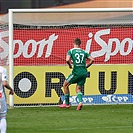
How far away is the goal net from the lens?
771 inches

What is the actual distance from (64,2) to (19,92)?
600 inches

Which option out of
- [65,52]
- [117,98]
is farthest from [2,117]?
[117,98]

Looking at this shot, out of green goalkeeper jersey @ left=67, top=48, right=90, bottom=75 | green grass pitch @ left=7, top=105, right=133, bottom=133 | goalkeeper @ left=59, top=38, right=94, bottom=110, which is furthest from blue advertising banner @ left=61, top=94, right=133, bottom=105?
green goalkeeper jersey @ left=67, top=48, right=90, bottom=75

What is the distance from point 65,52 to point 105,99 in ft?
5.67

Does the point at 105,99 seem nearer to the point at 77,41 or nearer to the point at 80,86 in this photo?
the point at 80,86

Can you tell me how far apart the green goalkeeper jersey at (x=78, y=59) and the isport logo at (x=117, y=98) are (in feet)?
5.87

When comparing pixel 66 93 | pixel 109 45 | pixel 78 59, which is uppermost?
pixel 109 45

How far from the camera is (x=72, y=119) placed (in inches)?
648

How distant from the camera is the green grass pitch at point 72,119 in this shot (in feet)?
48.6

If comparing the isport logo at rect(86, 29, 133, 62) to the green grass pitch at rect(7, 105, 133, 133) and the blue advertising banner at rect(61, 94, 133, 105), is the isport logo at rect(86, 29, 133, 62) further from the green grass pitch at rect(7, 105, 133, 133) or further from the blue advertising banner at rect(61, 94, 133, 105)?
the green grass pitch at rect(7, 105, 133, 133)

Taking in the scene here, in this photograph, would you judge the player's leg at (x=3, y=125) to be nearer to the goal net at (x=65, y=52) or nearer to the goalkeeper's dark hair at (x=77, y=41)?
the goalkeeper's dark hair at (x=77, y=41)

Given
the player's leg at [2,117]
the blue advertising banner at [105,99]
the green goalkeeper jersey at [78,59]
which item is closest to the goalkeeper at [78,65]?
the green goalkeeper jersey at [78,59]

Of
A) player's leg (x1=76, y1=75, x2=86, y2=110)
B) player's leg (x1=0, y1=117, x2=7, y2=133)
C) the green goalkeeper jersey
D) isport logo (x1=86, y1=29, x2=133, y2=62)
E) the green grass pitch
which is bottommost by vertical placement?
the green grass pitch

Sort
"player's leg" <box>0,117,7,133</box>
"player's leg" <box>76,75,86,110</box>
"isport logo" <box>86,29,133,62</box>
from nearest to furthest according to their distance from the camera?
"player's leg" <box>0,117,7,133</box>, "player's leg" <box>76,75,86,110</box>, "isport logo" <box>86,29,133,62</box>
